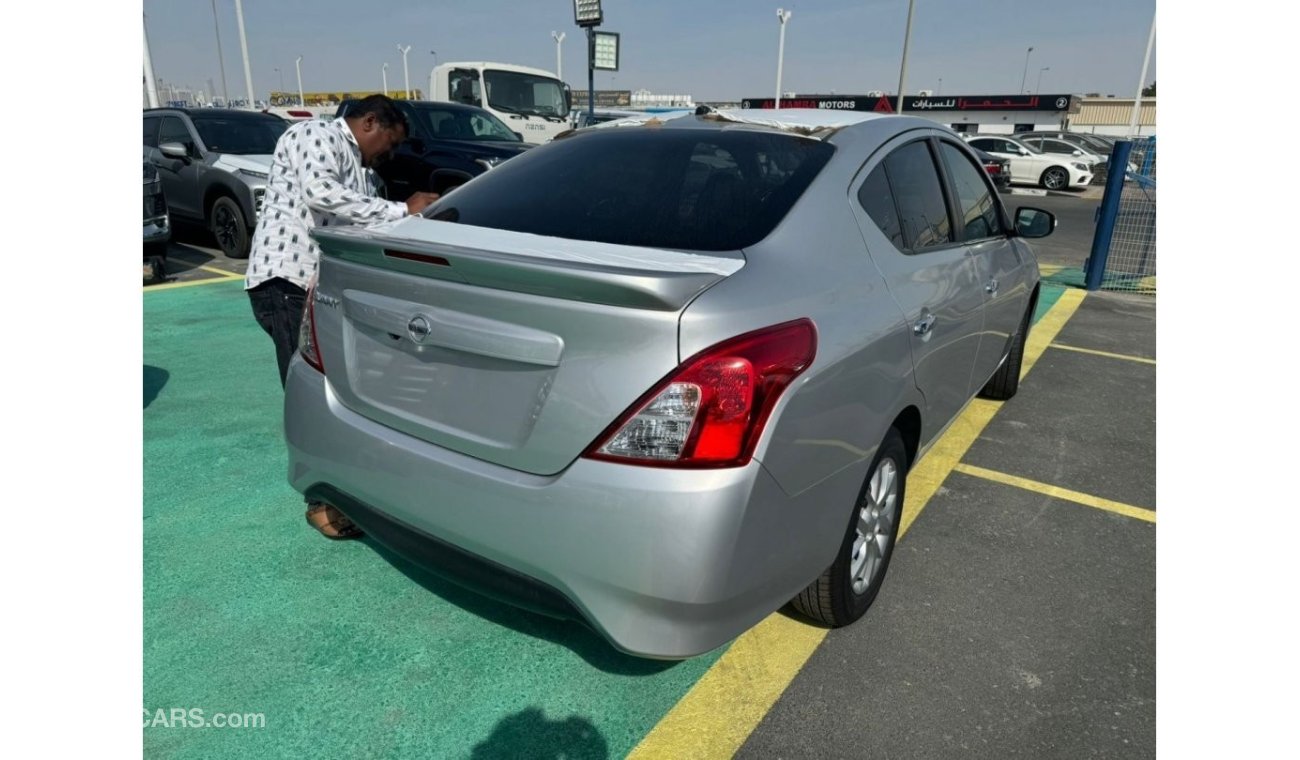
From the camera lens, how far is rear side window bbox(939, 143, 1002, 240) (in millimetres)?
3203

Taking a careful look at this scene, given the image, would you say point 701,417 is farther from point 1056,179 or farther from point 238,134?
point 1056,179

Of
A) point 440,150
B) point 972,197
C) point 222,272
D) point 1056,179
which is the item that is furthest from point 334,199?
point 1056,179

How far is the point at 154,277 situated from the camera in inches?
295

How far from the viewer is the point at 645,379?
1623 millimetres

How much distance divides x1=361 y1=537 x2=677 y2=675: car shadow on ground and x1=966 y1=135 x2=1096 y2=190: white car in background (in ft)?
81.6

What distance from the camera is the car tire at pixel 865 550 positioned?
224cm

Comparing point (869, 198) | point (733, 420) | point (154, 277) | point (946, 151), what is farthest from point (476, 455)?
point (154, 277)

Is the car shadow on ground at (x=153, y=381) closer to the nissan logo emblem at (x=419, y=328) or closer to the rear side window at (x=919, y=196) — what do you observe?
the nissan logo emblem at (x=419, y=328)

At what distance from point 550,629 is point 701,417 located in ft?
3.68

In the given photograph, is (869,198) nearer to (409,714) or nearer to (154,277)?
(409,714)

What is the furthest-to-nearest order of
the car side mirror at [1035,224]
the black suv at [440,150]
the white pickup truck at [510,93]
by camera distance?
1. the white pickup truck at [510,93]
2. the black suv at [440,150]
3. the car side mirror at [1035,224]

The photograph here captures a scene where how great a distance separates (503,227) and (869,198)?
1.15 metres

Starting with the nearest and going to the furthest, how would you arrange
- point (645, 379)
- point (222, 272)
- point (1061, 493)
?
point (645, 379), point (1061, 493), point (222, 272)

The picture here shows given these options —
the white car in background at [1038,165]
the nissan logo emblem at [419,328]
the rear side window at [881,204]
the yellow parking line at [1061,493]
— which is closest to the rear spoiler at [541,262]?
the nissan logo emblem at [419,328]
